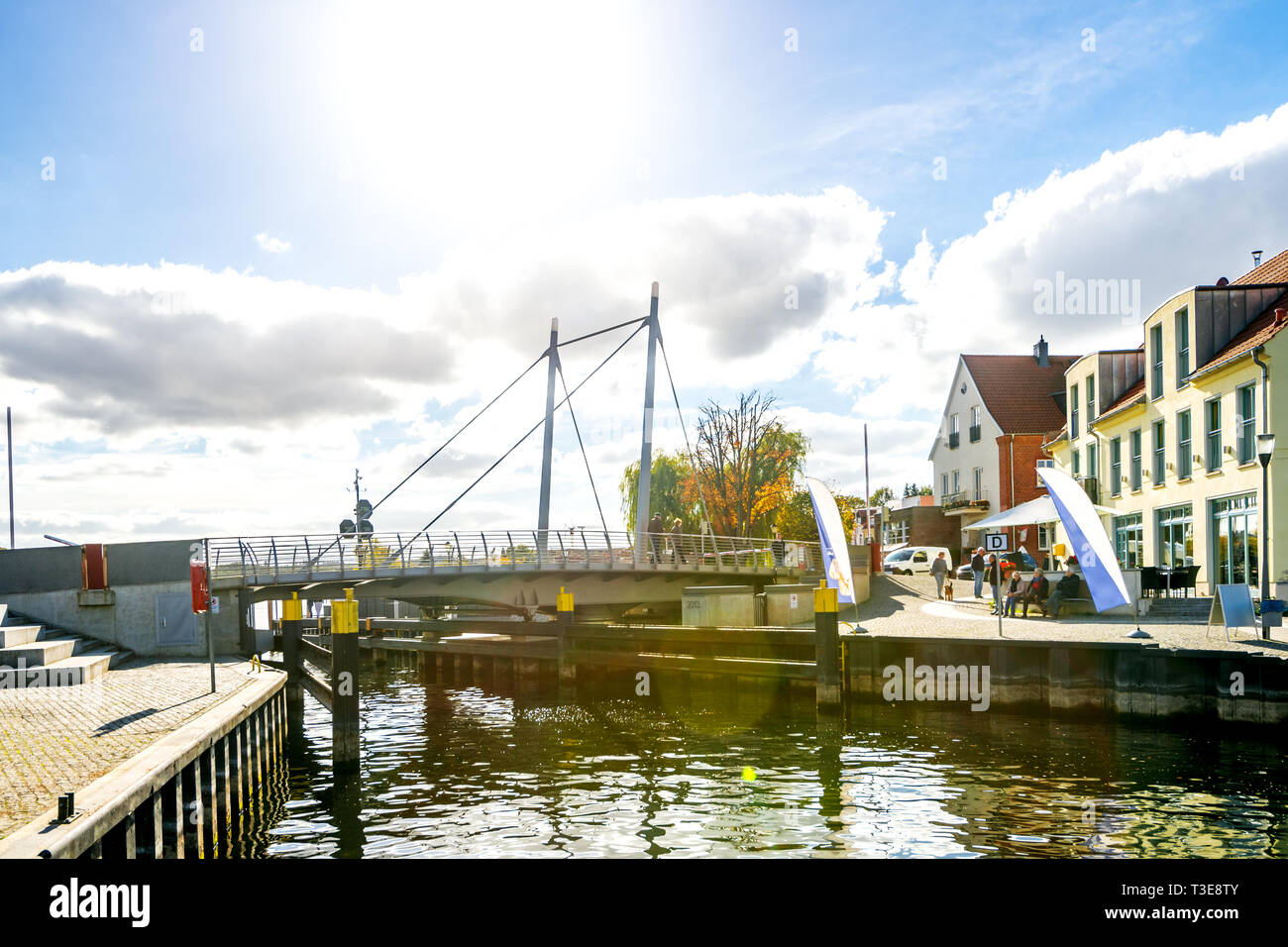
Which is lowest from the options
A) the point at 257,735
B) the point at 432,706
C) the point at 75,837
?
the point at 432,706

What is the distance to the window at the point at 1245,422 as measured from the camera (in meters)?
25.5

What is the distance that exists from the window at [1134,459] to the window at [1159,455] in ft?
4.87

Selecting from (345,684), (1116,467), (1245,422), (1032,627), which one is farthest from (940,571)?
(345,684)

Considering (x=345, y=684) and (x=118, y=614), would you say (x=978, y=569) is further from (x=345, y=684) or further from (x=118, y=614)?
(x=118, y=614)

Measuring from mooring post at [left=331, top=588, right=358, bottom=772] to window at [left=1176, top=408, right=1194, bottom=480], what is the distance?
25444 millimetres

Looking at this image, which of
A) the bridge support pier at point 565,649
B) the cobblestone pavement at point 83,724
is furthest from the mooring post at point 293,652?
the bridge support pier at point 565,649

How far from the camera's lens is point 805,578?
39656 millimetres

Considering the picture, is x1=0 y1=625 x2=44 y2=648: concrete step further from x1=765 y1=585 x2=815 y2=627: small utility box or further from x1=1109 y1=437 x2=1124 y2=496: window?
x1=1109 y1=437 x2=1124 y2=496: window

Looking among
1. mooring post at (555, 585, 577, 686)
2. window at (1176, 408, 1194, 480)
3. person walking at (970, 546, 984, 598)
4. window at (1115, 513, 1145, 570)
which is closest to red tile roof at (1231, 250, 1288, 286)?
window at (1176, 408, 1194, 480)

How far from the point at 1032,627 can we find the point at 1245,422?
1017cm

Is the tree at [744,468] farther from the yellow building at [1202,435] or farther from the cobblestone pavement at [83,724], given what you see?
the cobblestone pavement at [83,724]

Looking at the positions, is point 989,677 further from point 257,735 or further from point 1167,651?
point 257,735
